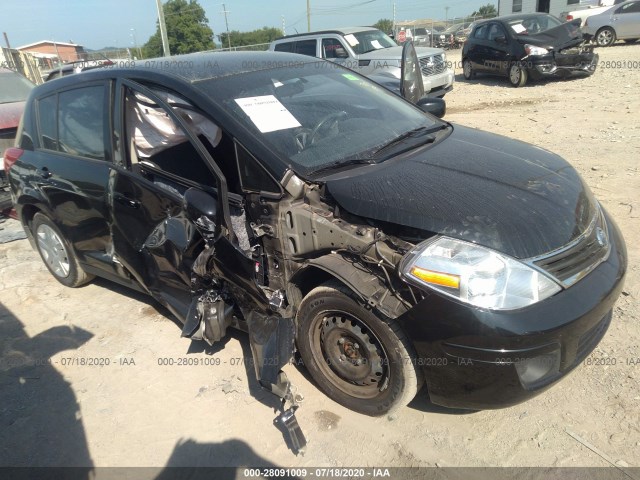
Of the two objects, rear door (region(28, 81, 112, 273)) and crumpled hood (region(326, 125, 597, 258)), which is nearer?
crumpled hood (region(326, 125, 597, 258))

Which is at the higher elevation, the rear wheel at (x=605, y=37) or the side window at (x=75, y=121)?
the side window at (x=75, y=121)

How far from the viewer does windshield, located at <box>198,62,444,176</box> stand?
2.61m

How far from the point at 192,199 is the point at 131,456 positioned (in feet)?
4.48

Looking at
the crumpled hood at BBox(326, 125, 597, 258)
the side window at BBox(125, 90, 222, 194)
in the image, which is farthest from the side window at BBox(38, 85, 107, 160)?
the crumpled hood at BBox(326, 125, 597, 258)

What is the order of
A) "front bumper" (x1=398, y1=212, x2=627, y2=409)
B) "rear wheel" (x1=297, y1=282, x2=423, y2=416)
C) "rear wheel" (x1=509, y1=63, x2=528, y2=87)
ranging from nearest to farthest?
1. "front bumper" (x1=398, y1=212, x2=627, y2=409)
2. "rear wheel" (x1=297, y1=282, x2=423, y2=416)
3. "rear wheel" (x1=509, y1=63, x2=528, y2=87)

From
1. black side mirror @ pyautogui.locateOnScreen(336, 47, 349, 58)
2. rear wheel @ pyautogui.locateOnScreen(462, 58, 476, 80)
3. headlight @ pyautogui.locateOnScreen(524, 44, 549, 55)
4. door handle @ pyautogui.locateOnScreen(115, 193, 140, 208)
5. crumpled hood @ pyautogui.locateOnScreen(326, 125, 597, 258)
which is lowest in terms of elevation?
rear wheel @ pyautogui.locateOnScreen(462, 58, 476, 80)

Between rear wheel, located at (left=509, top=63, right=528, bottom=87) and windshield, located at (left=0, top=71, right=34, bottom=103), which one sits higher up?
windshield, located at (left=0, top=71, right=34, bottom=103)

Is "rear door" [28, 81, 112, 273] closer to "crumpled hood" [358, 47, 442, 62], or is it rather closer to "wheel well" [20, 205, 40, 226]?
"wheel well" [20, 205, 40, 226]

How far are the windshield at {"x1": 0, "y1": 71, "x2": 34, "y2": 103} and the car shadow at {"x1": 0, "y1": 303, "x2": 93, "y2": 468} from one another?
6.03m

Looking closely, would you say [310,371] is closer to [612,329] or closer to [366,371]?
[366,371]

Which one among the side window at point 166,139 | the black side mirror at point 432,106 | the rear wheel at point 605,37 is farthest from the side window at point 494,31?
the side window at point 166,139

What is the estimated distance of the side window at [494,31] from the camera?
482 inches

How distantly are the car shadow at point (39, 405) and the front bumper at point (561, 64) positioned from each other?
37.6 feet

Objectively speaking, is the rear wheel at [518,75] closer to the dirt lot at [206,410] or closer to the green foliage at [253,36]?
the dirt lot at [206,410]
